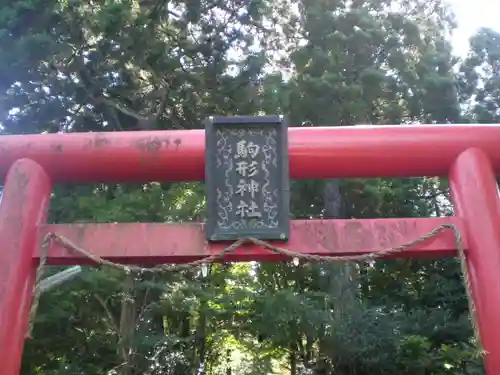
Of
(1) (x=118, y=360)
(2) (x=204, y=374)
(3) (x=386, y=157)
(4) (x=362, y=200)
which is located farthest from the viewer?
(4) (x=362, y=200)

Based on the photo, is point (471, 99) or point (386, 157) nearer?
point (386, 157)

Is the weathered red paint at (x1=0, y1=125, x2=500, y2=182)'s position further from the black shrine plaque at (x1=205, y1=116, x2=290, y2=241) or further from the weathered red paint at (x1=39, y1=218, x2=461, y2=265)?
the weathered red paint at (x1=39, y1=218, x2=461, y2=265)

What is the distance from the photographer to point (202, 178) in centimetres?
361

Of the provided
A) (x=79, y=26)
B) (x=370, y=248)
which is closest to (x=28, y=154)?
(x=370, y=248)

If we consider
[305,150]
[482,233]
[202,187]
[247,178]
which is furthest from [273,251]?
[202,187]

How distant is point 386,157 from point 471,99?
8.48 m

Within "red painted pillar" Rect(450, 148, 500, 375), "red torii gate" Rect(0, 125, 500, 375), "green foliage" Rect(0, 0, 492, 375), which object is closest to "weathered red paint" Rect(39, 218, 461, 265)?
"red torii gate" Rect(0, 125, 500, 375)

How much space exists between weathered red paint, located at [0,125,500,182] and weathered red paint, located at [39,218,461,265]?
384 millimetres

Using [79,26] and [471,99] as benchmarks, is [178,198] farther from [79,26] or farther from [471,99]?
[471,99]

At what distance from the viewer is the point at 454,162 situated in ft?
11.2

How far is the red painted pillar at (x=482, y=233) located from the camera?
9.81 feet

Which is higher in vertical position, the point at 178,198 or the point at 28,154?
the point at 178,198

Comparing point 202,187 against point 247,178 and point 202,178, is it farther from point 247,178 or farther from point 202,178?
point 247,178

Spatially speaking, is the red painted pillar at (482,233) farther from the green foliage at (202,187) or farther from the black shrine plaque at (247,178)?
the green foliage at (202,187)
